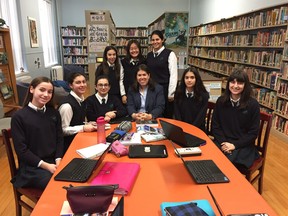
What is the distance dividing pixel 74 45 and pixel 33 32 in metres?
2.68

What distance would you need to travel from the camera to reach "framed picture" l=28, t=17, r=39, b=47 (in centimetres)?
557

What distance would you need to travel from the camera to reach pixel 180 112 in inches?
102

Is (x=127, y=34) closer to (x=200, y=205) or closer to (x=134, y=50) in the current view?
(x=134, y=50)

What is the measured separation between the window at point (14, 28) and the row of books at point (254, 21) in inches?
184

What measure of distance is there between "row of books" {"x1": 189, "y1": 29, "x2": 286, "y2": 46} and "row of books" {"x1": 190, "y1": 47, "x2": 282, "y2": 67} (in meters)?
0.15

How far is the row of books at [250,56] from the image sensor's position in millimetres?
3827

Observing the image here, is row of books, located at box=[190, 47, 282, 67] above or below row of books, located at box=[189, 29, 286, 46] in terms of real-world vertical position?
below

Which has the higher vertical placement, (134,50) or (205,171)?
(134,50)

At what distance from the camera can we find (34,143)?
1687mm

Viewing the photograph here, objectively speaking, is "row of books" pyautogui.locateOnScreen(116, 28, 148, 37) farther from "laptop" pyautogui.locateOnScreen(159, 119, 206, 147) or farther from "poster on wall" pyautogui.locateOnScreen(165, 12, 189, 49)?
"laptop" pyautogui.locateOnScreen(159, 119, 206, 147)

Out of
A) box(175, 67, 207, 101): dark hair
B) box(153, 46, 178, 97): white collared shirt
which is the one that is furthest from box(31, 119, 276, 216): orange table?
box(153, 46, 178, 97): white collared shirt

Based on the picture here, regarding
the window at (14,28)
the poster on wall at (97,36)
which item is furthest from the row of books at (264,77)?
the window at (14,28)

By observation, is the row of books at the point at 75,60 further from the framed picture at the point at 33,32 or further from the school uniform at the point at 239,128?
the school uniform at the point at 239,128

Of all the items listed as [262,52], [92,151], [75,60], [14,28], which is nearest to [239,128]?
[92,151]
